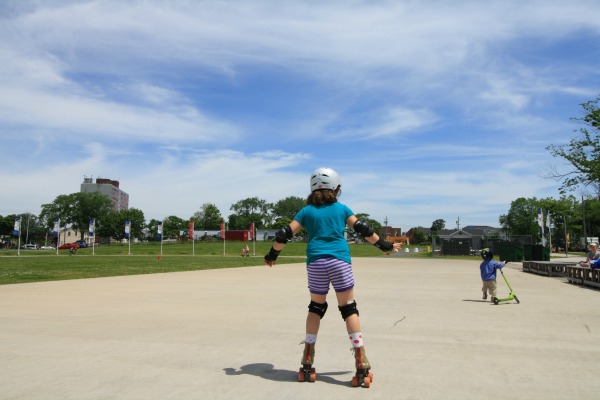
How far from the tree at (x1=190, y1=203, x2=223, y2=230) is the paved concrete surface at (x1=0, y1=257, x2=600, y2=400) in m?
143

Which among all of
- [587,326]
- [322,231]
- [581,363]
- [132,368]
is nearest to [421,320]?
[587,326]

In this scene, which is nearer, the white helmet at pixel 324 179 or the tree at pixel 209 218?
the white helmet at pixel 324 179

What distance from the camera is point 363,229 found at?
14.8 ft

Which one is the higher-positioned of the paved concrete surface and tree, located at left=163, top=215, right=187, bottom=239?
tree, located at left=163, top=215, right=187, bottom=239

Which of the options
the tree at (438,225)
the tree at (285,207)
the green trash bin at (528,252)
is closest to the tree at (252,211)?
A: the tree at (285,207)

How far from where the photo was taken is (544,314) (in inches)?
328

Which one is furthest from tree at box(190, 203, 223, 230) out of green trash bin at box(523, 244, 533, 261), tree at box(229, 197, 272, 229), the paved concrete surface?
the paved concrete surface

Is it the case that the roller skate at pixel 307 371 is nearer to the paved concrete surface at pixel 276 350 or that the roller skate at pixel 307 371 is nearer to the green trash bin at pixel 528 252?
the paved concrete surface at pixel 276 350

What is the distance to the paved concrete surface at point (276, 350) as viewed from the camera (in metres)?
3.85

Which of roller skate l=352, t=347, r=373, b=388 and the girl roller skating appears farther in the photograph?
the girl roller skating

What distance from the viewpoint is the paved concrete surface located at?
3.85m

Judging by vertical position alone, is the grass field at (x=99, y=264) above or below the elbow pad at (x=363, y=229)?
below

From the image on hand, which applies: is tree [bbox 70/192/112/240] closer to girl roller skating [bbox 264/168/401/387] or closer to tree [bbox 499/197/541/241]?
tree [bbox 499/197/541/241]

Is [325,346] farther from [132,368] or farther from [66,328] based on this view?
[66,328]
